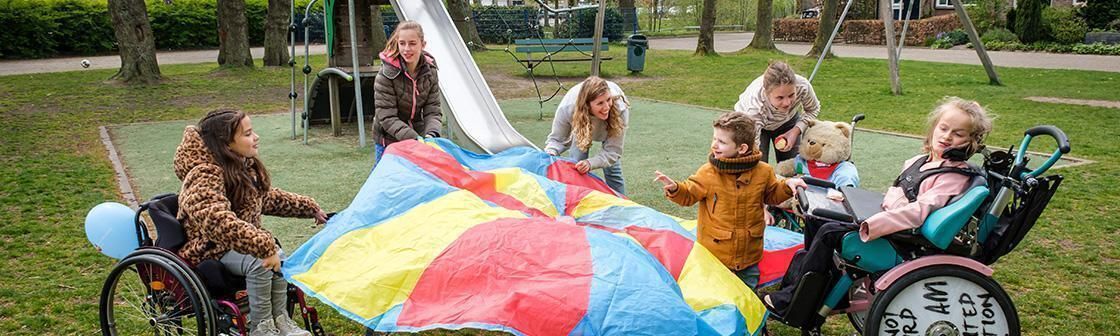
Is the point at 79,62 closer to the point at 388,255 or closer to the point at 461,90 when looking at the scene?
the point at 461,90

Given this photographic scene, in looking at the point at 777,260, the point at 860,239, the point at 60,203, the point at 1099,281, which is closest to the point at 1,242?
the point at 60,203

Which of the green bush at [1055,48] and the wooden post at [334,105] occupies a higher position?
the green bush at [1055,48]

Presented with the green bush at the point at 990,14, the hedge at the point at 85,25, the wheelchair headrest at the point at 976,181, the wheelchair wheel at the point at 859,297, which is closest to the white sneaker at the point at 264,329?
the wheelchair wheel at the point at 859,297

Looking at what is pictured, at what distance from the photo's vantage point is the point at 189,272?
3203 millimetres

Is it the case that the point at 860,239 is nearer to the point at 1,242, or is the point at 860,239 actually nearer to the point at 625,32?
the point at 1,242

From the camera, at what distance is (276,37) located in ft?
65.5

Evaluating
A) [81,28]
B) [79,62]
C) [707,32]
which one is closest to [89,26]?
[81,28]

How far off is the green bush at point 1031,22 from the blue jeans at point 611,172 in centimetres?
2451

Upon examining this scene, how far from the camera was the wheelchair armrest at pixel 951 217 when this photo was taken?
3018 mm

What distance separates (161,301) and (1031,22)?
27806mm

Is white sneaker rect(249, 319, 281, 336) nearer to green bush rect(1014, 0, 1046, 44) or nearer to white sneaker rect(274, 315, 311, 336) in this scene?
white sneaker rect(274, 315, 311, 336)

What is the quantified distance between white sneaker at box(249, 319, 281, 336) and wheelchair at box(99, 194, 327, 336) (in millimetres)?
46

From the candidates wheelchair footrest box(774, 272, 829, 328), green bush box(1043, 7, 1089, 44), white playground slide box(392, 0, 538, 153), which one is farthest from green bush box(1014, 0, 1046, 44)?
wheelchair footrest box(774, 272, 829, 328)

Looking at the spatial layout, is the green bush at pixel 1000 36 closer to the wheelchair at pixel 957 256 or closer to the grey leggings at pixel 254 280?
the wheelchair at pixel 957 256
